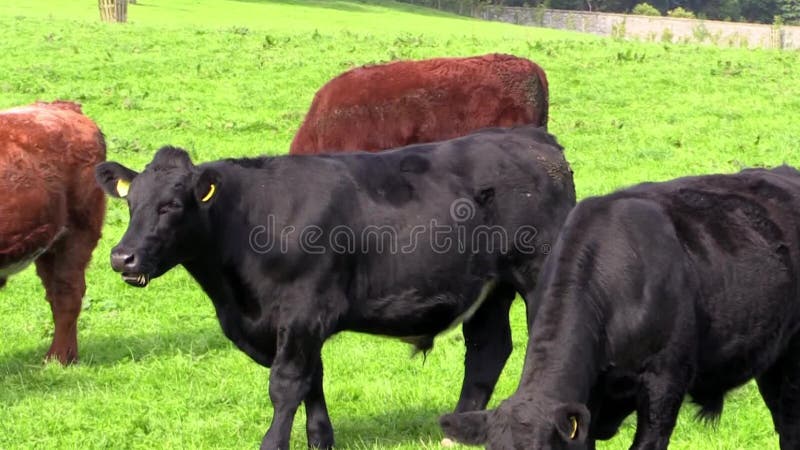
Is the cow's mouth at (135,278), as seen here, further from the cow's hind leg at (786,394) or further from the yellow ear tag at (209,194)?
the cow's hind leg at (786,394)

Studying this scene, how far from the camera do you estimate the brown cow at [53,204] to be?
→ 858 centimetres

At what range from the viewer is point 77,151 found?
9172 mm

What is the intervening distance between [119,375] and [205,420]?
1.41 m

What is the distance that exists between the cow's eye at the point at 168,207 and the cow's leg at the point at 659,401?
291 cm

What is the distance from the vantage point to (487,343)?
7.47 metres

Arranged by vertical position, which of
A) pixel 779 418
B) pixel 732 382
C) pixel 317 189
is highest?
pixel 317 189

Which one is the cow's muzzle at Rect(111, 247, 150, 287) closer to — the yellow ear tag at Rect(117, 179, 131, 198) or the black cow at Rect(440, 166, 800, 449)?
the yellow ear tag at Rect(117, 179, 131, 198)

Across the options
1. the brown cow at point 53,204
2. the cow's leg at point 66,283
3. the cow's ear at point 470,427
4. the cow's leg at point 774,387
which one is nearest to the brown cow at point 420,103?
the brown cow at point 53,204

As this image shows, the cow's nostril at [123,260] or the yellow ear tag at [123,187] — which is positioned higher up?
the yellow ear tag at [123,187]

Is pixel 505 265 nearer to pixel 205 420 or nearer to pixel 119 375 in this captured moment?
pixel 205 420

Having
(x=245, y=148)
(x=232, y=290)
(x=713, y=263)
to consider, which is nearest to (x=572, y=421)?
(x=713, y=263)

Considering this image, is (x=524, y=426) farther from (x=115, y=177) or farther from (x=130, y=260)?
(x=115, y=177)

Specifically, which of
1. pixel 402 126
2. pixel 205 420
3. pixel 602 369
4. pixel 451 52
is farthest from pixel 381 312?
pixel 451 52

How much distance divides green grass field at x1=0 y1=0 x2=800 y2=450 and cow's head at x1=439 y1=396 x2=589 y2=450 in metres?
2.42
